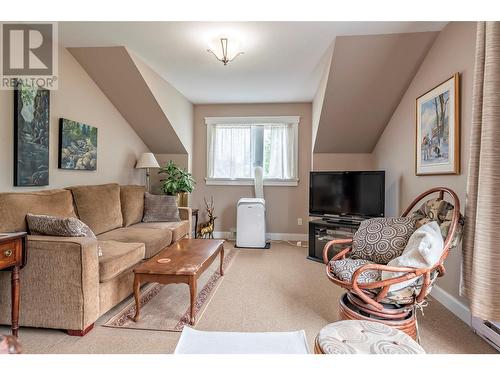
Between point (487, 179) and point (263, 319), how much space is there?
1.71 metres

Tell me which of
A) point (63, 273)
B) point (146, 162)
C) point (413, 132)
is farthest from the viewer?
point (146, 162)

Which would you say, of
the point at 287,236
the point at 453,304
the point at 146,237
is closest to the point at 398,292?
the point at 453,304

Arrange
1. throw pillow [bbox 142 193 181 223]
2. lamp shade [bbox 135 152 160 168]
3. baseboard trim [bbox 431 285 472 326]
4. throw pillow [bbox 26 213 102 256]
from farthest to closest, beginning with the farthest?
lamp shade [bbox 135 152 160 168]
throw pillow [bbox 142 193 181 223]
baseboard trim [bbox 431 285 472 326]
throw pillow [bbox 26 213 102 256]

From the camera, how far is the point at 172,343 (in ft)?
5.61

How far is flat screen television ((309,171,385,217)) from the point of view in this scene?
333 cm

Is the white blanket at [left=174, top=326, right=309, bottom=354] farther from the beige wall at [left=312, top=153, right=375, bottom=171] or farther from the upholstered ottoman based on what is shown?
the beige wall at [left=312, top=153, right=375, bottom=171]

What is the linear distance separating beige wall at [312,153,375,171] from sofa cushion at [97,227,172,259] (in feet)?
8.68

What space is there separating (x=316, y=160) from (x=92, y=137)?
3294 mm

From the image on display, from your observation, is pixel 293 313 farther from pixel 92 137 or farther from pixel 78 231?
pixel 92 137

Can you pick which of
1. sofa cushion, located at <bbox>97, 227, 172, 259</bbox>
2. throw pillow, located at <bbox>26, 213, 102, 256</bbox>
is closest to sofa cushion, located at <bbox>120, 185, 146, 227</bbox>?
sofa cushion, located at <bbox>97, 227, 172, 259</bbox>

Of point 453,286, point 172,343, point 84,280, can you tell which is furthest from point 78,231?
point 453,286

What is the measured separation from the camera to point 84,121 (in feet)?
10.3

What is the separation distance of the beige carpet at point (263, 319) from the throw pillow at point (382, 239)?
0.55m

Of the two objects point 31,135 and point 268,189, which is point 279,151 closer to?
point 268,189
